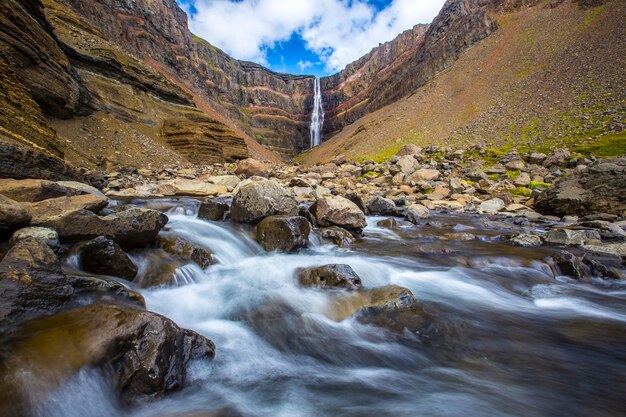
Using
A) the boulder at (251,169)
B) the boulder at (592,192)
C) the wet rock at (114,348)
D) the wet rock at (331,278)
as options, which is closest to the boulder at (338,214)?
the wet rock at (331,278)

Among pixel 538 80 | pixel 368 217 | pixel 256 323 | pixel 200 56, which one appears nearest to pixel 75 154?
pixel 368 217

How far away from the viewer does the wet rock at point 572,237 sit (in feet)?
25.0

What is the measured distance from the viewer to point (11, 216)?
12.1 ft

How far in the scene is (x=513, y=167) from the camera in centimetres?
1975

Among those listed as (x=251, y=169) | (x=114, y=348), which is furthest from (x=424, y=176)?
(x=114, y=348)

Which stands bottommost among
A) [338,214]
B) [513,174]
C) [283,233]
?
[283,233]

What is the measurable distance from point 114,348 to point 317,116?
112m

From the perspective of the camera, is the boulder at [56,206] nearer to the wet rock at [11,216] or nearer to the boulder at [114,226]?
the boulder at [114,226]

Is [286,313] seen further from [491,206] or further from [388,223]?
[491,206]

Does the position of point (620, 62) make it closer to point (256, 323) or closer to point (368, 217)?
point (368, 217)

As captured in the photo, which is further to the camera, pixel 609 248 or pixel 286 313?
pixel 609 248

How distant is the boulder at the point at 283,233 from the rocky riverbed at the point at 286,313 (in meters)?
0.03

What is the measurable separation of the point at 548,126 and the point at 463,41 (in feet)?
124

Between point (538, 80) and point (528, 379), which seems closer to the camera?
point (528, 379)
